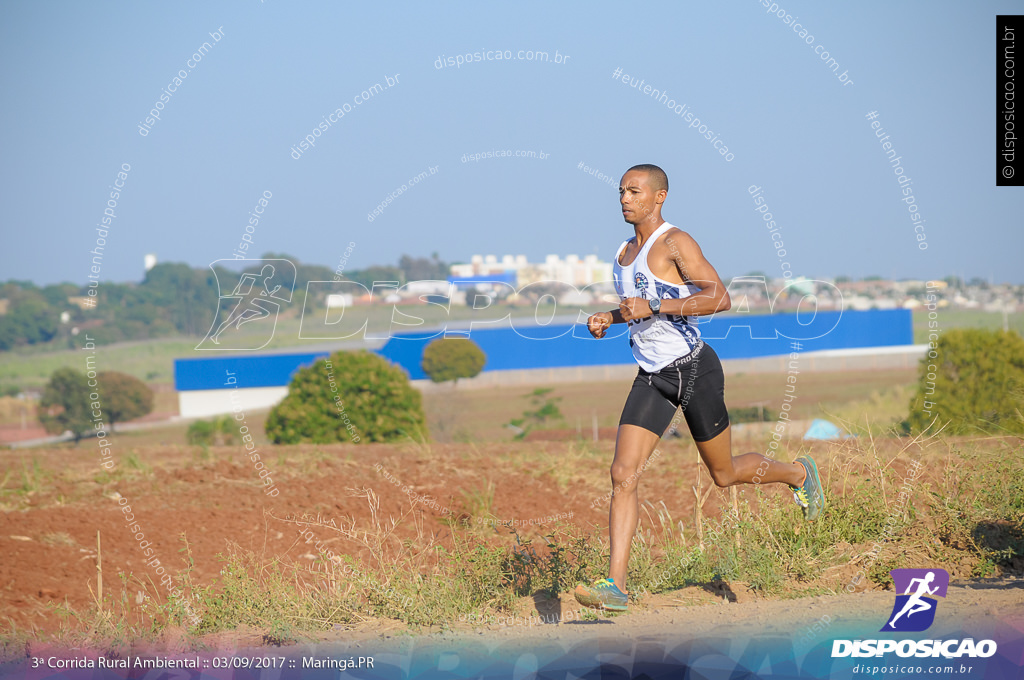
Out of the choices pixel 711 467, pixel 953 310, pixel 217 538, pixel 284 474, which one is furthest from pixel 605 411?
pixel 711 467

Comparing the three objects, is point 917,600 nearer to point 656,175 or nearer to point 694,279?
point 694,279

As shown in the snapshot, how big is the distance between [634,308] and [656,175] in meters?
0.76

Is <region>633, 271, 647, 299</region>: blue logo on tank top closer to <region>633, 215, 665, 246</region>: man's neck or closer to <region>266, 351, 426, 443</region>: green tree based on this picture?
<region>633, 215, 665, 246</region>: man's neck

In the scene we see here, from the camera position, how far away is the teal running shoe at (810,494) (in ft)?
17.0

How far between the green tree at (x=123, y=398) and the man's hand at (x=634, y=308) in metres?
35.1

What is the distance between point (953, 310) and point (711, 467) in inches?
A: 1287

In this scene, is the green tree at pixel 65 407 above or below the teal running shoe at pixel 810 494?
below

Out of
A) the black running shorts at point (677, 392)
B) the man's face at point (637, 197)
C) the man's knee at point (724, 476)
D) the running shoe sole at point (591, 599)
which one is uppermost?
the man's face at point (637, 197)

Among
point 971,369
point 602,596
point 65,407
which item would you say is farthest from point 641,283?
point 65,407

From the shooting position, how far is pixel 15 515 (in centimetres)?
751

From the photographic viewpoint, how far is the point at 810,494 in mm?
5203

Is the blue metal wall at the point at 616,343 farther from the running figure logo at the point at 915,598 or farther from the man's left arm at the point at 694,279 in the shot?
the man's left arm at the point at 694,279

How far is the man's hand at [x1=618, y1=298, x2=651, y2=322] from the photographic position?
4199 millimetres

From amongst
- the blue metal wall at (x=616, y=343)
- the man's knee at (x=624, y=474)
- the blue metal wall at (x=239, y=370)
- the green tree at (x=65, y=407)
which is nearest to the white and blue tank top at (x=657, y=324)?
the man's knee at (x=624, y=474)
